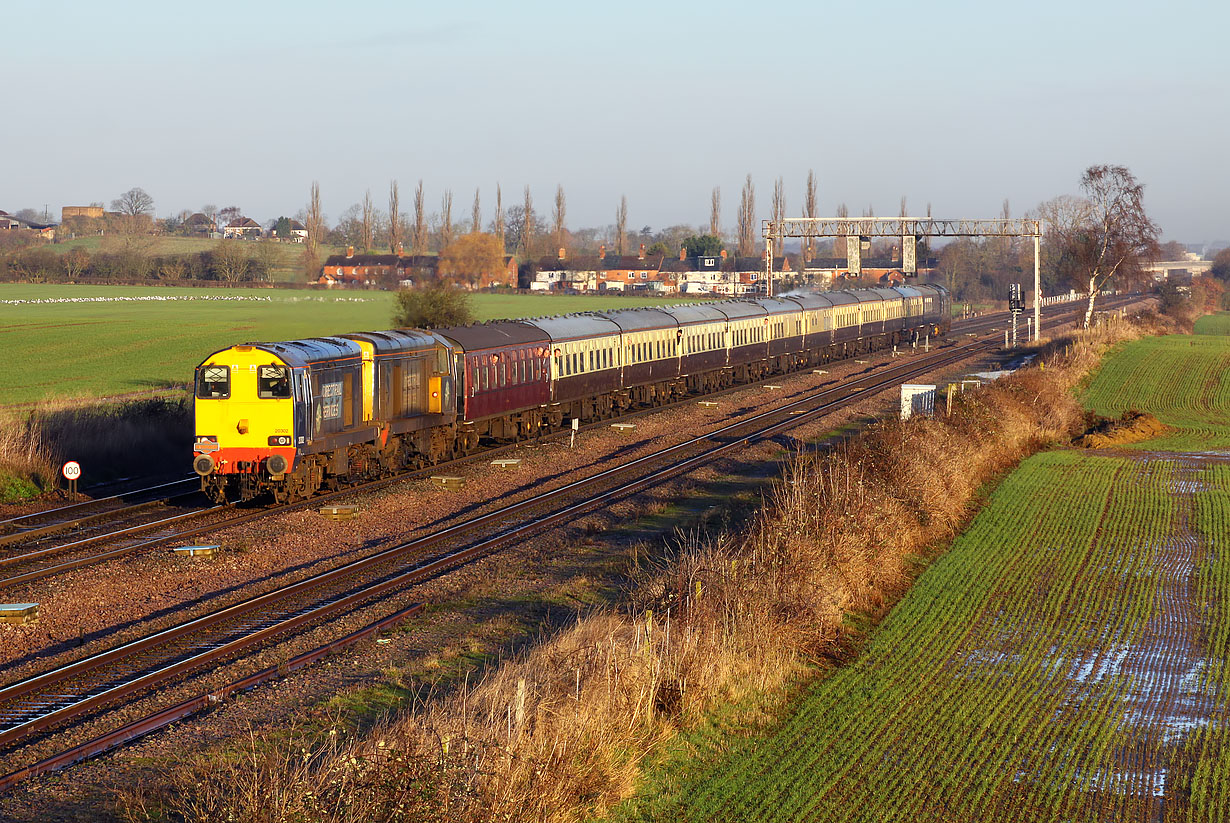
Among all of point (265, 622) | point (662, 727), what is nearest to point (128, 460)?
point (265, 622)

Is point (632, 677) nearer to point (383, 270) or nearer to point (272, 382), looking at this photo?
point (272, 382)

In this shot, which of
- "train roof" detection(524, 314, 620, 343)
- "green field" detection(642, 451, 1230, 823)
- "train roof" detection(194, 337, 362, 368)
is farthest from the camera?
"train roof" detection(524, 314, 620, 343)

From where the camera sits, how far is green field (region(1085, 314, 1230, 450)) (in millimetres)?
39281

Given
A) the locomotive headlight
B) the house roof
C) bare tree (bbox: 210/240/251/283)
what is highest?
the house roof

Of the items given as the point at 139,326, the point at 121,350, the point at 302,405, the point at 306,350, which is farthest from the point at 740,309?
the point at 139,326

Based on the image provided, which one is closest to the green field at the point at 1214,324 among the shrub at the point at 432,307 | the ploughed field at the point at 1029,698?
the shrub at the point at 432,307

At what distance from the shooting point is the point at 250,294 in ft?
338

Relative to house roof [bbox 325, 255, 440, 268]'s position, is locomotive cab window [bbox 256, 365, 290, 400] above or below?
below

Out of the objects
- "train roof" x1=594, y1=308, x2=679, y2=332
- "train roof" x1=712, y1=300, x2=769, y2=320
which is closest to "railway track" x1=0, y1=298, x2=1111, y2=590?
"train roof" x1=594, y1=308, x2=679, y2=332

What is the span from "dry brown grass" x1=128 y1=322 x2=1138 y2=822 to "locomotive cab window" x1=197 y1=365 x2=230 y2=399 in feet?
32.1

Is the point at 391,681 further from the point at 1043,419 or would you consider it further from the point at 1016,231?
the point at 1016,231

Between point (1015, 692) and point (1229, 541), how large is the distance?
35.7 ft

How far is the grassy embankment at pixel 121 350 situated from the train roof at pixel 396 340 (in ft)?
23.3

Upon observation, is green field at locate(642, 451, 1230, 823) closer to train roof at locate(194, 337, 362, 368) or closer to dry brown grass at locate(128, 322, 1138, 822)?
dry brown grass at locate(128, 322, 1138, 822)
